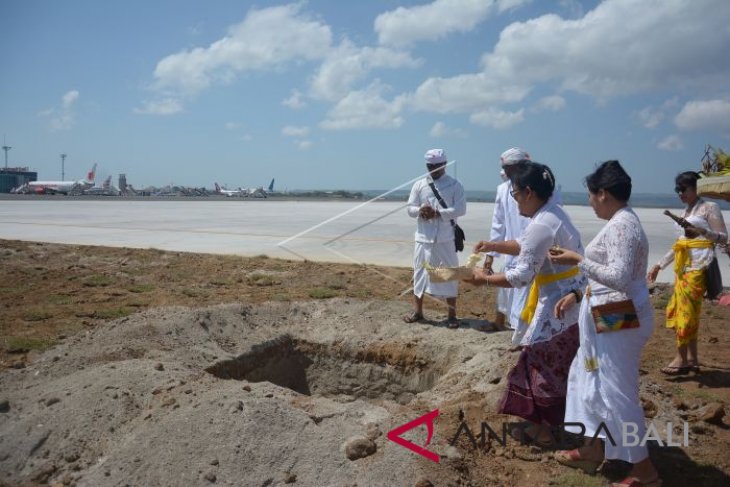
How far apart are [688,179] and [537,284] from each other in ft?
7.59

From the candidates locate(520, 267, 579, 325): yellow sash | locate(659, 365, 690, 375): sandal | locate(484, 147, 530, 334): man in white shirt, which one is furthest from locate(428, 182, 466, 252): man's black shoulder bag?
locate(520, 267, 579, 325): yellow sash

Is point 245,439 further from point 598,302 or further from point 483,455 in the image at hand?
point 598,302

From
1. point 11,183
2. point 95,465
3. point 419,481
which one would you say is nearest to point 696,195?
point 419,481

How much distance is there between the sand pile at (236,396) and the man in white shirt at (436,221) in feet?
1.29

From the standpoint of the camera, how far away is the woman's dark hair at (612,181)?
2.99 m

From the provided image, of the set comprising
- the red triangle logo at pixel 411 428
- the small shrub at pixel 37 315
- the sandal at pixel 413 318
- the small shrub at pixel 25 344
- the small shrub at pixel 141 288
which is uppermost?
the sandal at pixel 413 318

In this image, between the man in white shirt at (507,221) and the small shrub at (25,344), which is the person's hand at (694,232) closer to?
the man in white shirt at (507,221)

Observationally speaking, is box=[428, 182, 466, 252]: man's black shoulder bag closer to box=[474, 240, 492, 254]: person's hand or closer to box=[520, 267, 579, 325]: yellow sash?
box=[474, 240, 492, 254]: person's hand

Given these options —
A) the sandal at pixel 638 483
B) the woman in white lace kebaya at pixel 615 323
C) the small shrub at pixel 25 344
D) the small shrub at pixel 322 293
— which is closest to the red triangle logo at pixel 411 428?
the woman in white lace kebaya at pixel 615 323

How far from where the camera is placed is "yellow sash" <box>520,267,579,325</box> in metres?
3.43

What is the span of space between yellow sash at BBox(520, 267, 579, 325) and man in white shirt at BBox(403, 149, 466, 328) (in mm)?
2565

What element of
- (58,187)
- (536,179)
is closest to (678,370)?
(536,179)

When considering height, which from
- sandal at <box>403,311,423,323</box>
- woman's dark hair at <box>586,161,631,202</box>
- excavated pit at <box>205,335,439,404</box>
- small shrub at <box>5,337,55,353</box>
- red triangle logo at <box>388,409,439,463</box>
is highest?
woman's dark hair at <box>586,161,631,202</box>

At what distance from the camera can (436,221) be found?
20.6 feet
